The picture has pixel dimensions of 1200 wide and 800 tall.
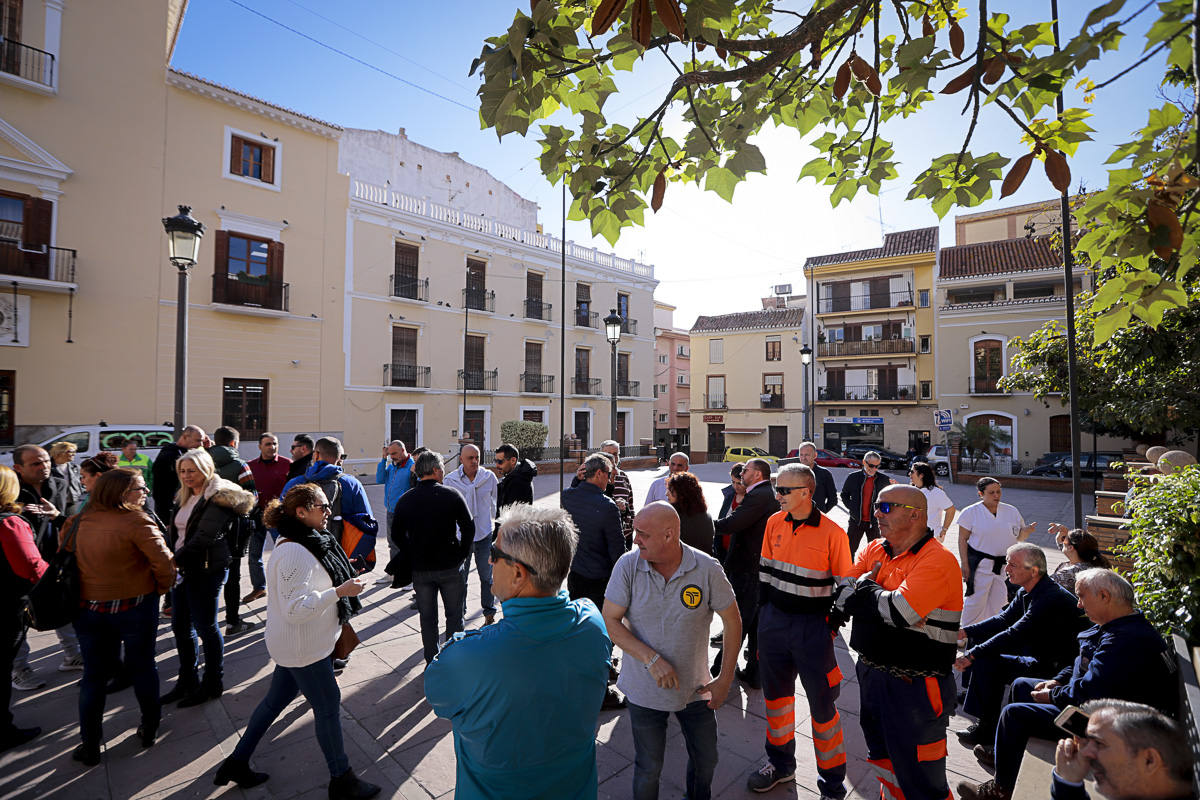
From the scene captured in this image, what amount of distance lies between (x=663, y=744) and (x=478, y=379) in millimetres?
22794

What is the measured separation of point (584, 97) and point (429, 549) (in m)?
3.15

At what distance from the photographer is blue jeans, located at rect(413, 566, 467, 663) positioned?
4113 mm

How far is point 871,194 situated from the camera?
9.95 ft

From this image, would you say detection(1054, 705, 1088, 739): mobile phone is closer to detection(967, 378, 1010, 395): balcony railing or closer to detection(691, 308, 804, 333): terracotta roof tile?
detection(967, 378, 1010, 395): balcony railing

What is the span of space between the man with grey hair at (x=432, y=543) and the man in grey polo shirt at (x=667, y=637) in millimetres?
1825

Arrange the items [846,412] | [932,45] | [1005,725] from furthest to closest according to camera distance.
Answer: [846,412]
[1005,725]
[932,45]

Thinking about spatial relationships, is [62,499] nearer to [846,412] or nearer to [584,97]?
[584,97]

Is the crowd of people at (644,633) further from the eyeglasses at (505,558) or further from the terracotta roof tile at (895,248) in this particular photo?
the terracotta roof tile at (895,248)

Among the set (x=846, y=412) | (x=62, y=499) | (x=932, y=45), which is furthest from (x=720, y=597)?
(x=846, y=412)

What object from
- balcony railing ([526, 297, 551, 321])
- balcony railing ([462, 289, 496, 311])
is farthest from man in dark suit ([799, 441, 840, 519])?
balcony railing ([526, 297, 551, 321])

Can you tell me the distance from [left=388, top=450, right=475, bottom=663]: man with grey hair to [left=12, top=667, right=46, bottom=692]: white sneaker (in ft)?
8.95

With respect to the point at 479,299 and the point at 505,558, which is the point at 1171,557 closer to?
the point at 505,558

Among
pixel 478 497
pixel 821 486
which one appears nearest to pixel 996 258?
pixel 821 486

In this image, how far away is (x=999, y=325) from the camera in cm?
2628
